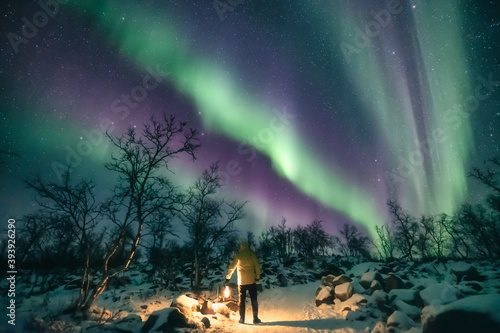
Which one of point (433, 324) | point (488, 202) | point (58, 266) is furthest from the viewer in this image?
point (488, 202)

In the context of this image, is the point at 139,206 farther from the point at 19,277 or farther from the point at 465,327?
the point at 19,277

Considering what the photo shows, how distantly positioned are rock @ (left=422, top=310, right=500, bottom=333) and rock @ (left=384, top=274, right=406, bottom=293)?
19.5ft

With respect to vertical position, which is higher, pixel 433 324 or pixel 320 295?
pixel 433 324

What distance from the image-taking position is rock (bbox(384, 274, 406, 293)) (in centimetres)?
982

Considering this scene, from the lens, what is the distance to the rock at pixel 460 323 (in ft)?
13.8

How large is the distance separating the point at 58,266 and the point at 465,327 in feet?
102

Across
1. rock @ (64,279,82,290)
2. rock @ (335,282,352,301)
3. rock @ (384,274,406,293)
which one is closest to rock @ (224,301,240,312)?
rock @ (335,282,352,301)

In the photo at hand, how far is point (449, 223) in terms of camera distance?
4309cm

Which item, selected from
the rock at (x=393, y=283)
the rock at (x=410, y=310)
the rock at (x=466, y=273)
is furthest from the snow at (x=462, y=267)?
the rock at (x=410, y=310)

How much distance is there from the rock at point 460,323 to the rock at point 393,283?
5.94 meters

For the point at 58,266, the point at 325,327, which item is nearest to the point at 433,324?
the point at 325,327

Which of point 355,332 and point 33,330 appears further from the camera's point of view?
point 355,332

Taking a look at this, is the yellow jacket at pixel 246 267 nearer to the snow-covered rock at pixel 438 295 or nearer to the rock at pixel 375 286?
the snow-covered rock at pixel 438 295

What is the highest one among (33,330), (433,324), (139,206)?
(139,206)
